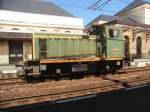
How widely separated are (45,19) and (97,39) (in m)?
19.8

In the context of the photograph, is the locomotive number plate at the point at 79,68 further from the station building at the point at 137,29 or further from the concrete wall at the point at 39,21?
the station building at the point at 137,29

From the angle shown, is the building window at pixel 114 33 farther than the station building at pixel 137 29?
No

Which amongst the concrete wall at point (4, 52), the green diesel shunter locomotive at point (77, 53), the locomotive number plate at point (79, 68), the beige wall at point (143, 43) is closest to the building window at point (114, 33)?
the green diesel shunter locomotive at point (77, 53)

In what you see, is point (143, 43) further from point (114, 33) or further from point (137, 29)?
point (114, 33)

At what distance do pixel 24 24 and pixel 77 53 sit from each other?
18866 millimetres

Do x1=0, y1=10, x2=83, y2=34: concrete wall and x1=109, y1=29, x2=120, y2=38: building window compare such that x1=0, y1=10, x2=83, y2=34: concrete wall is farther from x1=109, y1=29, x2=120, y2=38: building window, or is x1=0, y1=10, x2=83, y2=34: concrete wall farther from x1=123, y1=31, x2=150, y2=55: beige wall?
x1=109, y1=29, x2=120, y2=38: building window

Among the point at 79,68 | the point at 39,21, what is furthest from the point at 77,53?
the point at 39,21

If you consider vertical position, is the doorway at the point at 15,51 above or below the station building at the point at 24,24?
below

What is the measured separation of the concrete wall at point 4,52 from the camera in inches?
1176

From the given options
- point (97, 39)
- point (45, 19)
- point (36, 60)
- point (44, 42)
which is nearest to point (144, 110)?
point (36, 60)

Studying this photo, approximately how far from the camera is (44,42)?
16.2m

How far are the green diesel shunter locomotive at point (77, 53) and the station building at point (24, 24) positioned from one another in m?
7.67

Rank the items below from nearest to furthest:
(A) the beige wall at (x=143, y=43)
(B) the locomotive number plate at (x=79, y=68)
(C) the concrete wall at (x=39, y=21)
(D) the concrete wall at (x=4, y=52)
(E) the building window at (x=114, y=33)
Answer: (B) the locomotive number plate at (x=79, y=68), (E) the building window at (x=114, y=33), (D) the concrete wall at (x=4, y=52), (C) the concrete wall at (x=39, y=21), (A) the beige wall at (x=143, y=43)

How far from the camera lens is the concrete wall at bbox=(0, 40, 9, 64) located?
29.9m
